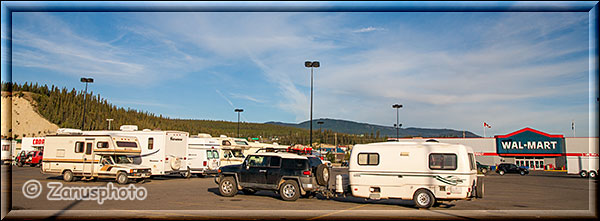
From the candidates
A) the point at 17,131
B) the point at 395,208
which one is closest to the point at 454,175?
the point at 395,208

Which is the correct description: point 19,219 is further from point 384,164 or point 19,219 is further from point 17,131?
point 17,131

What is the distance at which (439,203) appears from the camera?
14.9m

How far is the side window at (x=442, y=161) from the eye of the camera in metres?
13.7

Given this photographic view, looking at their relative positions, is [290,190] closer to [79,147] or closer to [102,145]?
[102,145]

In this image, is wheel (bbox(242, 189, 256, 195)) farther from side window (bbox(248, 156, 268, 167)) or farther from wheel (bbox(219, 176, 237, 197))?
side window (bbox(248, 156, 268, 167))

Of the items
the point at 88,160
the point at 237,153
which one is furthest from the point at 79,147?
the point at 237,153

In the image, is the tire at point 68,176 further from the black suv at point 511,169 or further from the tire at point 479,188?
the black suv at point 511,169

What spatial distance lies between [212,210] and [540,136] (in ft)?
197

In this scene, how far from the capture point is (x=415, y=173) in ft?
46.0

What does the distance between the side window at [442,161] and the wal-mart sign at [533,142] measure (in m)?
53.9

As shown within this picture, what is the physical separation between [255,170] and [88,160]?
394 inches

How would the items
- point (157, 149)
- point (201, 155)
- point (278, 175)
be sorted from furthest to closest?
1. point (201, 155)
2. point (157, 149)
3. point (278, 175)

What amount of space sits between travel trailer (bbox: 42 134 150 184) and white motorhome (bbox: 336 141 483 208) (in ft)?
38.1

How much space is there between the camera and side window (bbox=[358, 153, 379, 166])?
14.6 m
